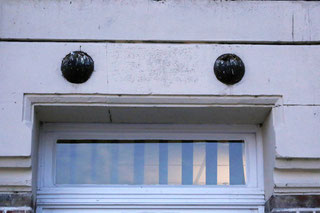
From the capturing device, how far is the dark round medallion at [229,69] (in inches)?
169

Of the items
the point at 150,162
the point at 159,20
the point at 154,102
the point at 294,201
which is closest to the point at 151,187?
the point at 150,162

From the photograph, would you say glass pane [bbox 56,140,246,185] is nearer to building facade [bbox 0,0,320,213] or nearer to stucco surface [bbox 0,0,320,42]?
building facade [bbox 0,0,320,213]

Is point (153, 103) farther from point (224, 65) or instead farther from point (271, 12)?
point (271, 12)

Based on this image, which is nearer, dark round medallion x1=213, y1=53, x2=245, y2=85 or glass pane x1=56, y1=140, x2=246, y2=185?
dark round medallion x1=213, y1=53, x2=245, y2=85

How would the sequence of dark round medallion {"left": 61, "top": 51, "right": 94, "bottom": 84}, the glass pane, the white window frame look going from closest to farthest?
dark round medallion {"left": 61, "top": 51, "right": 94, "bottom": 84}, the white window frame, the glass pane

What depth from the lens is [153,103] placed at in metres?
4.33

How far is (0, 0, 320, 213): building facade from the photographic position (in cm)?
429

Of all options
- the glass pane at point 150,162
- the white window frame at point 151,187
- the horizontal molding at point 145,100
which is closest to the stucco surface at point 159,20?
the horizontal molding at point 145,100

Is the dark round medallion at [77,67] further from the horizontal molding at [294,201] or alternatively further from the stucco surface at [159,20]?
the horizontal molding at [294,201]

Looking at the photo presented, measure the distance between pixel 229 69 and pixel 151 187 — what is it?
93cm

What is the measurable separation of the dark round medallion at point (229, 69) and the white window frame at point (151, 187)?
0.43 metres

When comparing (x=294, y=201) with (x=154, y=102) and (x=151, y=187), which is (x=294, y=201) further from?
(x=154, y=102)

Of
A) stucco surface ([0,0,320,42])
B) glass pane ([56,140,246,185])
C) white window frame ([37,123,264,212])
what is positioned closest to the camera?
stucco surface ([0,0,320,42])

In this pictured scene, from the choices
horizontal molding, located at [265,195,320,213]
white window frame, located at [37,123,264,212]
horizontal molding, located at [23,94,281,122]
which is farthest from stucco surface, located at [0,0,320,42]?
horizontal molding, located at [265,195,320,213]
